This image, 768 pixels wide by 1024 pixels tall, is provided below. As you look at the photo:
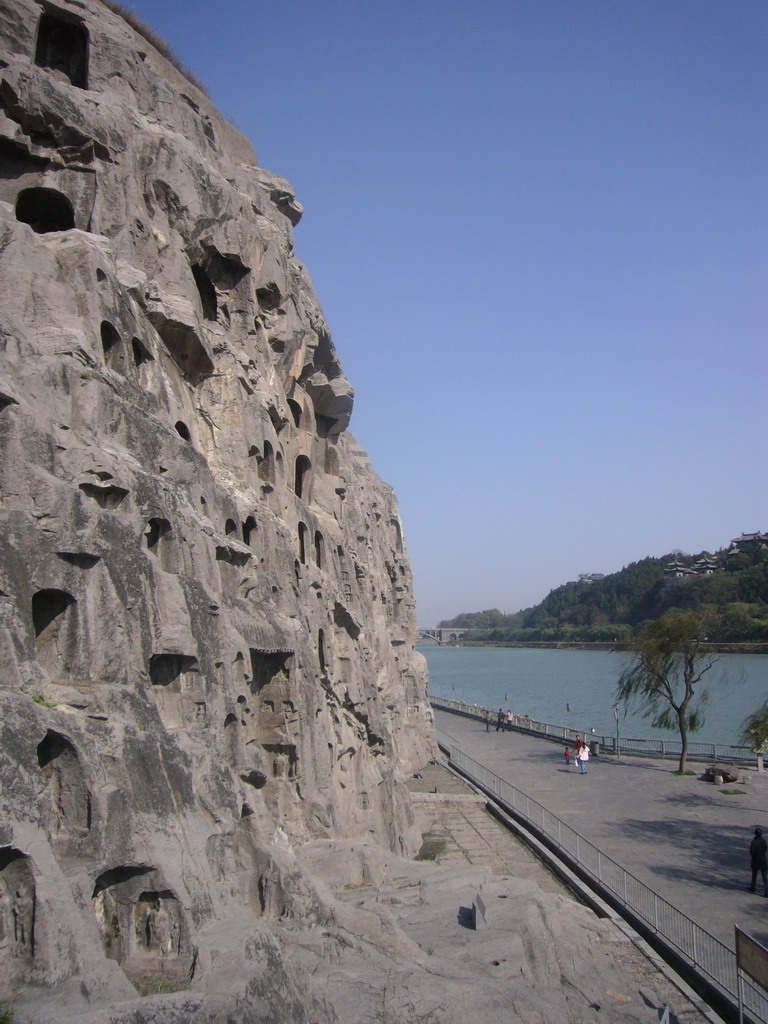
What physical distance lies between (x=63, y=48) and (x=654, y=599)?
363ft

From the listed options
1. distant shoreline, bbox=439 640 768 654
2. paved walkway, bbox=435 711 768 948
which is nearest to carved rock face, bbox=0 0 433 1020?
paved walkway, bbox=435 711 768 948

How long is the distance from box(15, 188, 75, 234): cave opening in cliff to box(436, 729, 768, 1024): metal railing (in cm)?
1618

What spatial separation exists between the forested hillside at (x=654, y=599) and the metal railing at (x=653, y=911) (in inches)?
878

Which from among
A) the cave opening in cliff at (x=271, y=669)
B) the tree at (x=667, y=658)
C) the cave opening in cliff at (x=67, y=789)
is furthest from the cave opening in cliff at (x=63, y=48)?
the tree at (x=667, y=658)

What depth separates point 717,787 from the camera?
25.3m

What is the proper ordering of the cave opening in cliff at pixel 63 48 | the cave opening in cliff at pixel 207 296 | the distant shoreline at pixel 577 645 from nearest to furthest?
the cave opening in cliff at pixel 63 48 < the cave opening in cliff at pixel 207 296 < the distant shoreline at pixel 577 645

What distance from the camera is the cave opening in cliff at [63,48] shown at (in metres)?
16.4

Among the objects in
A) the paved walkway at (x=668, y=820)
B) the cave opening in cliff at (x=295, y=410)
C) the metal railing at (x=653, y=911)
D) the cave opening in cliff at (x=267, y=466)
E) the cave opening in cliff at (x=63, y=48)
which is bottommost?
the paved walkway at (x=668, y=820)

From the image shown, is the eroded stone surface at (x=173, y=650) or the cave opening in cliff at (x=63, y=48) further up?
the cave opening in cliff at (x=63, y=48)

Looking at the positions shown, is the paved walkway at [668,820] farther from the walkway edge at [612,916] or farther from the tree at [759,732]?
the tree at [759,732]

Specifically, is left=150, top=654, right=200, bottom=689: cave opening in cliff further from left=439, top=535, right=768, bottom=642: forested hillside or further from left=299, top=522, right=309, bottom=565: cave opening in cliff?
left=439, top=535, right=768, bottom=642: forested hillside

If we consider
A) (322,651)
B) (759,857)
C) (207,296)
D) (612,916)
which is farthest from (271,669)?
(759,857)

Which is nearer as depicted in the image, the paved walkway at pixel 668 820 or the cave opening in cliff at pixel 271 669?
the paved walkway at pixel 668 820

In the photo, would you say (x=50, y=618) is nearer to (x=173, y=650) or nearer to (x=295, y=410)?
(x=173, y=650)
